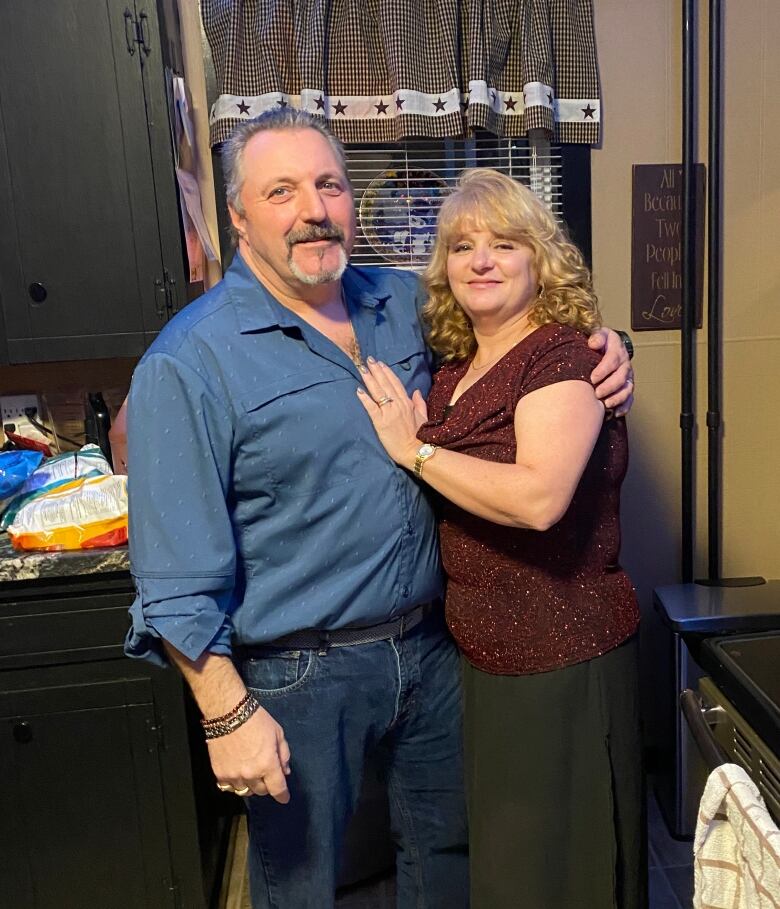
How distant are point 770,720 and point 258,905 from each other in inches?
36.7

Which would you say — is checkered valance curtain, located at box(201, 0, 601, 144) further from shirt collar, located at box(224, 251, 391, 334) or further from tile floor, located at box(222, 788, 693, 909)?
tile floor, located at box(222, 788, 693, 909)

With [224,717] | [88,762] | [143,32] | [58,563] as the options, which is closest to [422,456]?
[224,717]

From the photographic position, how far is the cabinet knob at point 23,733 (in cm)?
167

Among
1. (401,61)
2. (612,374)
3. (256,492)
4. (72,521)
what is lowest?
(72,521)

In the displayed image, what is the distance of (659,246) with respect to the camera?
2.25 m

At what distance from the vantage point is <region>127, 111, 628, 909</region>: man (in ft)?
3.82

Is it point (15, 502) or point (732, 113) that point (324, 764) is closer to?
point (15, 502)

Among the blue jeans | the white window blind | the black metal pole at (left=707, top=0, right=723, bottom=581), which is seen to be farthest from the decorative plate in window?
the blue jeans

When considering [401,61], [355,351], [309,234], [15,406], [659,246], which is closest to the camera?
[309,234]

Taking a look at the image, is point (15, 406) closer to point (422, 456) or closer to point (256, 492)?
point (256, 492)

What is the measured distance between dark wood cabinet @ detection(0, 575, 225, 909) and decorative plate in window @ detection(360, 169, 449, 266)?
119 cm

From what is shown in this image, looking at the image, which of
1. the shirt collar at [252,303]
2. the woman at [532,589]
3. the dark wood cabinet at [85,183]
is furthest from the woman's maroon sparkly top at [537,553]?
the dark wood cabinet at [85,183]

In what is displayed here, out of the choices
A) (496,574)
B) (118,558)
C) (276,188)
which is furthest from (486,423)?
(118,558)

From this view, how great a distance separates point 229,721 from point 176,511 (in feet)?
1.07
